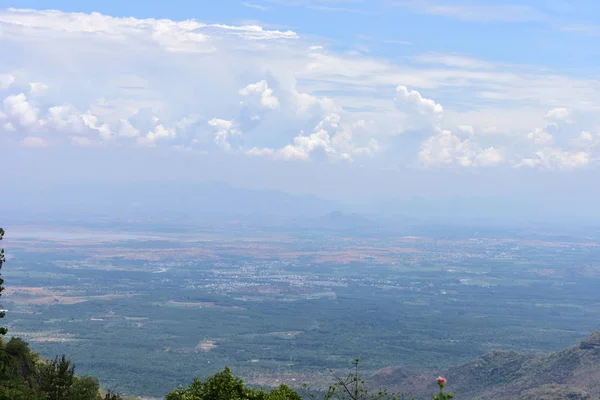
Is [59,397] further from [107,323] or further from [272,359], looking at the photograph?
[107,323]

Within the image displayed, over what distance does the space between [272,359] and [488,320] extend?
76.0 m

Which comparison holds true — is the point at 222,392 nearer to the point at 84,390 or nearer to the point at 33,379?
the point at 84,390

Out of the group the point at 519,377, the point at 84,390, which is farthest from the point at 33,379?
the point at 519,377

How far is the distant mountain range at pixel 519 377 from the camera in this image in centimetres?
8945

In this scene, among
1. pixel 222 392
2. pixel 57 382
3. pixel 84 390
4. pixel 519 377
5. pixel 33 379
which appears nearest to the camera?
pixel 222 392

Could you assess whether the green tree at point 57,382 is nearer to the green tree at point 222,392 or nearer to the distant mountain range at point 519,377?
the green tree at point 222,392

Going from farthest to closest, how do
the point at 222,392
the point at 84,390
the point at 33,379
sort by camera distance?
the point at 33,379 → the point at 84,390 → the point at 222,392

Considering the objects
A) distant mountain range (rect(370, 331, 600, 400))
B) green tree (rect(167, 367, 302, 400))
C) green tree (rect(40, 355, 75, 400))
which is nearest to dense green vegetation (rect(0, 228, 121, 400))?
green tree (rect(40, 355, 75, 400))

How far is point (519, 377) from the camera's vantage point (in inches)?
4156

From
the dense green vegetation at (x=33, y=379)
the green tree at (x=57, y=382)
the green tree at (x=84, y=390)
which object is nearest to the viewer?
the dense green vegetation at (x=33, y=379)

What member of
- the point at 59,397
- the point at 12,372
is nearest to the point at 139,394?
the point at 12,372

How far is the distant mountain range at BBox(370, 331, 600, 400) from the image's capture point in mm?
89450

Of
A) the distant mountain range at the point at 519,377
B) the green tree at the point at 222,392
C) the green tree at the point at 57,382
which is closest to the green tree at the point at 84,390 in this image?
the green tree at the point at 57,382

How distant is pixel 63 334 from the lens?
157250mm
